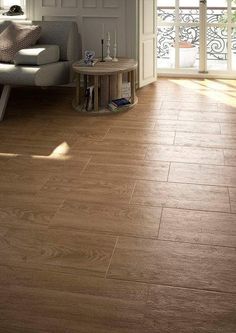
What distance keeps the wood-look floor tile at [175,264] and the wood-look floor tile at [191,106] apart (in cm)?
263

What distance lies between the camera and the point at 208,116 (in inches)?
174

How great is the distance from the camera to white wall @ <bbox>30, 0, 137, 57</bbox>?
5.28 m

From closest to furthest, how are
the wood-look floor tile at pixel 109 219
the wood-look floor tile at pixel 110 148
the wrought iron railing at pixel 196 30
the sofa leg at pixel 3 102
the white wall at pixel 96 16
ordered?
1. the wood-look floor tile at pixel 109 219
2. the wood-look floor tile at pixel 110 148
3. the sofa leg at pixel 3 102
4. the white wall at pixel 96 16
5. the wrought iron railing at pixel 196 30

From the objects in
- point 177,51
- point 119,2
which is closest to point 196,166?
point 119,2

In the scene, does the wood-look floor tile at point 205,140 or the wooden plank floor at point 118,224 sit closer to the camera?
the wooden plank floor at point 118,224

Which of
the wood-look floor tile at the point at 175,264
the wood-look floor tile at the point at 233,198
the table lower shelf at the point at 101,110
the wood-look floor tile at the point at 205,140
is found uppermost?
the table lower shelf at the point at 101,110

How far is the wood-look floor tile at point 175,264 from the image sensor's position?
1.96 m

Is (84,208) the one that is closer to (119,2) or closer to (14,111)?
(14,111)

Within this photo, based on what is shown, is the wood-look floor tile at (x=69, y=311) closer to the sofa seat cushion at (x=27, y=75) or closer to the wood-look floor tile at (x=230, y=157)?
the wood-look floor tile at (x=230, y=157)

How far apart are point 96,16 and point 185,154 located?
8.55ft

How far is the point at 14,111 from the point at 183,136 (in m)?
1.80

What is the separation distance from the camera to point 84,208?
2.64m

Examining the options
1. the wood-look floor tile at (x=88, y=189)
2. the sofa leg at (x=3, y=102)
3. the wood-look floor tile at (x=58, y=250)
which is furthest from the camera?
the sofa leg at (x=3, y=102)

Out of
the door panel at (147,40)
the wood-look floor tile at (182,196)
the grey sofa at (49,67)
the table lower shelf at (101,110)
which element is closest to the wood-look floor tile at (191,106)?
the table lower shelf at (101,110)
